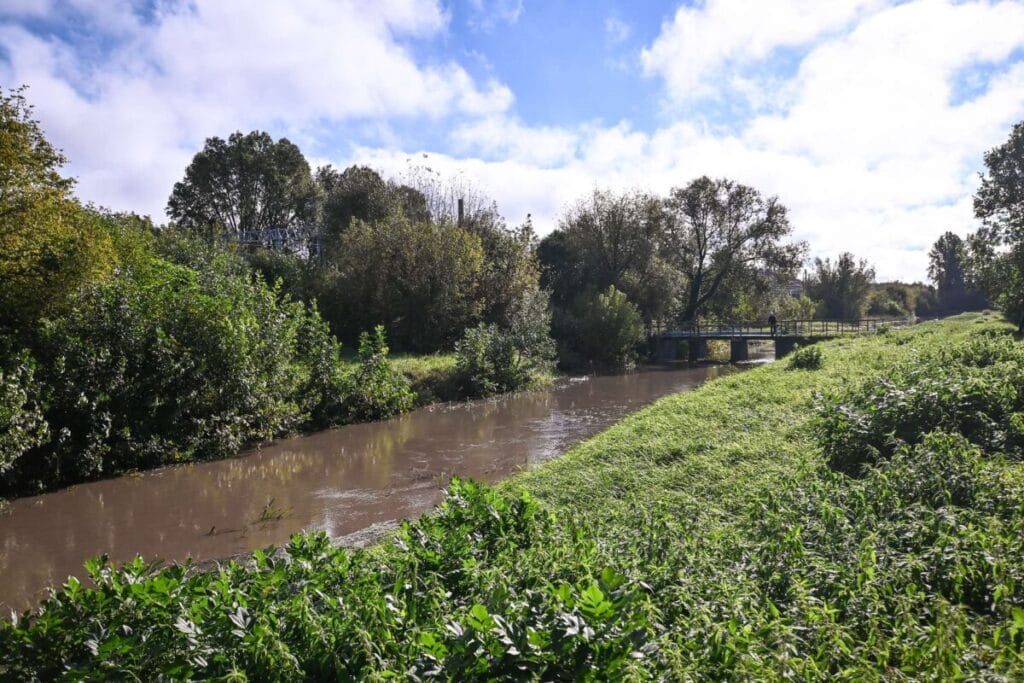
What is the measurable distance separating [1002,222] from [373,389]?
2814cm

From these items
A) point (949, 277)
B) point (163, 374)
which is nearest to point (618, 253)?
point (163, 374)

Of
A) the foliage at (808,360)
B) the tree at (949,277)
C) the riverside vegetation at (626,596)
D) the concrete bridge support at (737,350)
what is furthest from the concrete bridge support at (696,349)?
the tree at (949,277)

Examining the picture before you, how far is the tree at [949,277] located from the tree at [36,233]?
95943 millimetres

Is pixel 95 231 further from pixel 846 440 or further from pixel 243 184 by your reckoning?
pixel 243 184

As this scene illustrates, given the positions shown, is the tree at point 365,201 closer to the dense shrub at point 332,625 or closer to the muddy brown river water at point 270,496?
the muddy brown river water at point 270,496

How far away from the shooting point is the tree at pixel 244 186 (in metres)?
47.3

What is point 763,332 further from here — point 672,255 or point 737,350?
point 672,255

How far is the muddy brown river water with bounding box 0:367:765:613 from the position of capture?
31.6 feet

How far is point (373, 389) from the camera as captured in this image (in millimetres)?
19938

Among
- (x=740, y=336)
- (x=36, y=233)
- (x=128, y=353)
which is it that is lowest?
(x=740, y=336)

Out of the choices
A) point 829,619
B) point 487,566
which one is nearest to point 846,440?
point 829,619

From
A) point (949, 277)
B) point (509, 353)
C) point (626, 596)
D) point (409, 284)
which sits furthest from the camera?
point (949, 277)

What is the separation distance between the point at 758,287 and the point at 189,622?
50.0 meters

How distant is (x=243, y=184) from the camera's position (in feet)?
157
